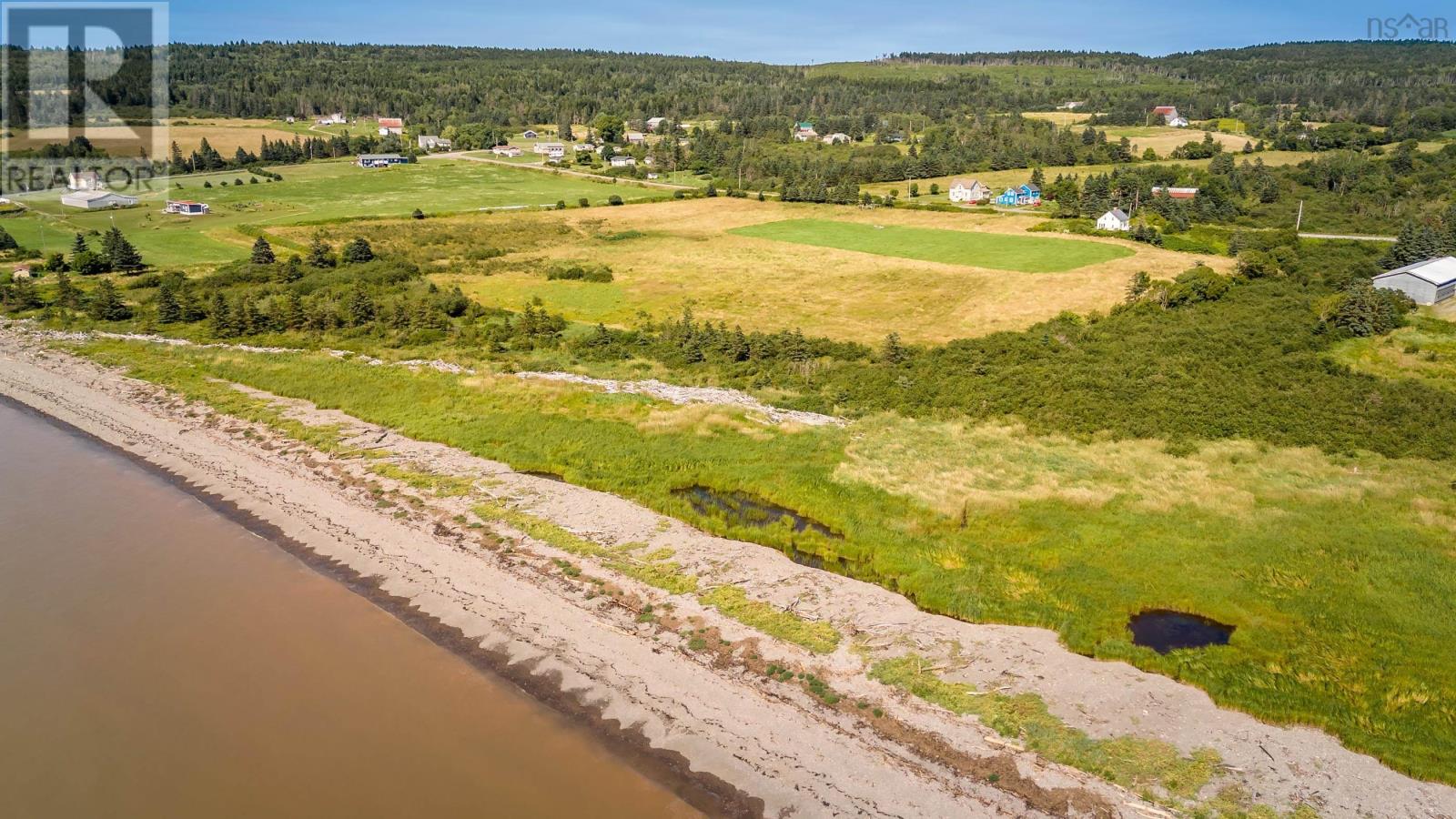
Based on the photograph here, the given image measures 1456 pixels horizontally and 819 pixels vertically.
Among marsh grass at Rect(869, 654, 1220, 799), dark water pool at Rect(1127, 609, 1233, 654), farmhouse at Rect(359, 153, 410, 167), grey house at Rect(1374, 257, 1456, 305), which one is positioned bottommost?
marsh grass at Rect(869, 654, 1220, 799)

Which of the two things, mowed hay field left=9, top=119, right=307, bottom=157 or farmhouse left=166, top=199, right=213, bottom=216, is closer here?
farmhouse left=166, top=199, right=213, bottom=216

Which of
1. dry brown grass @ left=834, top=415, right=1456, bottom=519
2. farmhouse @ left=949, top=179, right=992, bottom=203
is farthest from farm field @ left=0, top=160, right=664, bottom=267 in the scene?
dry brown grass @ left=834, top=415, right=1456, bottom=519

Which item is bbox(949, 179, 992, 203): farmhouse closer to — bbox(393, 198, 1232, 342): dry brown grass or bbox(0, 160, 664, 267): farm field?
bbox(393, 198, 1232, 342): dry brown grass

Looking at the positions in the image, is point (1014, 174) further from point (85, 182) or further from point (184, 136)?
point (184, 136)

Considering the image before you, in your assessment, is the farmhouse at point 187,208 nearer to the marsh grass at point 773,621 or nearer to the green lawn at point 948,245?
the green lawn at point 948,245

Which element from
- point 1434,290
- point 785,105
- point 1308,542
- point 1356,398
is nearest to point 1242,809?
point 1308,542

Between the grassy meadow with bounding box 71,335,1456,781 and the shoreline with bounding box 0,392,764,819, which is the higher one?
the grassy meadow with bounding box 71,335,1456,781

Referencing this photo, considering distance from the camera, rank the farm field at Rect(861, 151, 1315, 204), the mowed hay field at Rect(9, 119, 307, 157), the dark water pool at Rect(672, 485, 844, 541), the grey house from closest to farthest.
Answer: the dark water pool at Rect(672, 485, 844, 541) < the grey house < the farm field at Rect(861, 151, 1315, 204) < the mowed hay field at Rect(9, 119, 307, 157)
